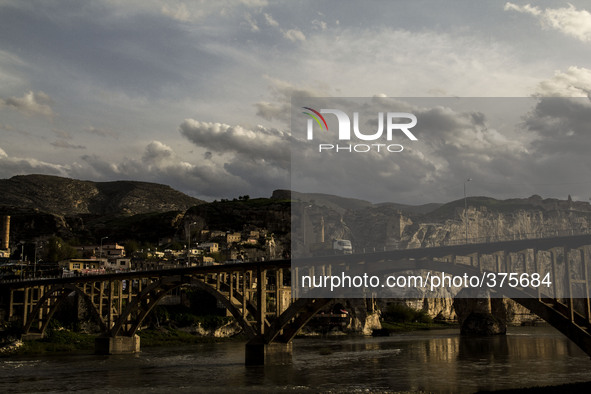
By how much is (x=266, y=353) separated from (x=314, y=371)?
5.90m

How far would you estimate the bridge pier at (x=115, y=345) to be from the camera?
68125mm

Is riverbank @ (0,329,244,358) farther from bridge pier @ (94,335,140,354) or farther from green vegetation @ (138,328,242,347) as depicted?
bridge pier @ (94,335,140,354)

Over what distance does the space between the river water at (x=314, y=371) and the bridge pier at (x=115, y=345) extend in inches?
70.0

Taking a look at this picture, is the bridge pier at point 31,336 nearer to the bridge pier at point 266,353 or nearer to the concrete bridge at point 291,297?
the concrete bridge at point 291,297

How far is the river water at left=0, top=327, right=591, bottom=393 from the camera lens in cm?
3953

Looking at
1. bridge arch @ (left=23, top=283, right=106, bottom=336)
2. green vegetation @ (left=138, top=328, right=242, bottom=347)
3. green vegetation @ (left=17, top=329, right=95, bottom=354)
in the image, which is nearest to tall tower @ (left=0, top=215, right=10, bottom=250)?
bridge arch @ (left=23, top=283, right=106, bottom=336)

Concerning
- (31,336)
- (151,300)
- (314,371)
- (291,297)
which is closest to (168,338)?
(31,336)

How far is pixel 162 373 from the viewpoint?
4891 centimetres

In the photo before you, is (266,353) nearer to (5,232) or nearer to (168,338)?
(168,338)

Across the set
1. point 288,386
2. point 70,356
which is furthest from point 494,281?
point 70,356

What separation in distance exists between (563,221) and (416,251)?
165370 millimetres

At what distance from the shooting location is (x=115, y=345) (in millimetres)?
68312

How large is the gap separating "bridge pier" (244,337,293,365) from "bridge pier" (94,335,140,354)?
73.3ft

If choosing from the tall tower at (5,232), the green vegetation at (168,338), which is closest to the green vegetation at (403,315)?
the green vegetation at (168,338)
